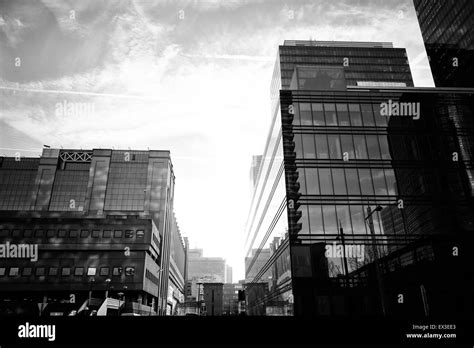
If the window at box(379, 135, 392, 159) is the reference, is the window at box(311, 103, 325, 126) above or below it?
above

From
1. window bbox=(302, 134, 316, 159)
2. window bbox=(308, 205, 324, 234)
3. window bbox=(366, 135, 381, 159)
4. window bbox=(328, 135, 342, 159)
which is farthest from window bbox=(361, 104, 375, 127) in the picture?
window bbox=(308, 205, 324, 234)

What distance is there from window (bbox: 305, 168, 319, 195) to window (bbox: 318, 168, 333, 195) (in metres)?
0.46

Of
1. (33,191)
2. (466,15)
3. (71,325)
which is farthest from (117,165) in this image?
(71,325)

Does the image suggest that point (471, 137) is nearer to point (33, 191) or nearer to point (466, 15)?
point (466, 15)

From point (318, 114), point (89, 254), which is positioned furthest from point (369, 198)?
point (89, 254)

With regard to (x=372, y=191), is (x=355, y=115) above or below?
above

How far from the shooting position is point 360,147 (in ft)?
101

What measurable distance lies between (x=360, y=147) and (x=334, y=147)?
2.62 metres

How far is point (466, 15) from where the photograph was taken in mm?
57594

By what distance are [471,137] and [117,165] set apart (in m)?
90.2

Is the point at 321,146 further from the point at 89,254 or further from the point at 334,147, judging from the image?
the point at 89,254

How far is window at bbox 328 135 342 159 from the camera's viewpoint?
30.1 m

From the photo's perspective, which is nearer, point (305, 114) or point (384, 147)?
point (384, 147)
